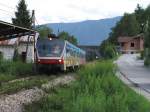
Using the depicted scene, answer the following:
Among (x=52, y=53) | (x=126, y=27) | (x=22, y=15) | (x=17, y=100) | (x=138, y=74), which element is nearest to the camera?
(x=17, y=100)

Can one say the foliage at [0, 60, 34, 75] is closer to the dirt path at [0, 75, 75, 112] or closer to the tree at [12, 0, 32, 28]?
the dirt path at [0, 75, 75, 112]

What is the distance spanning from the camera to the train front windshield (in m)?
39.5

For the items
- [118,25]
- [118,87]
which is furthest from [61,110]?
[118,25]

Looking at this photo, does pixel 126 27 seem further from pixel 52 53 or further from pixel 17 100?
pixel 17 100

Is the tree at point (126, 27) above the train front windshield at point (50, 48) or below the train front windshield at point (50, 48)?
above

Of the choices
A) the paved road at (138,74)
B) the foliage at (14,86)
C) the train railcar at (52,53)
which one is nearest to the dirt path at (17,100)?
the foliage at (14,86)

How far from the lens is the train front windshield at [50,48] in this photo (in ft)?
130

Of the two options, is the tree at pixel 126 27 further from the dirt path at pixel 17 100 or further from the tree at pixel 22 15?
the dirt path at pixel 17 100

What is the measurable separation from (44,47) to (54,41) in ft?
3.12

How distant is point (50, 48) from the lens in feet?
131

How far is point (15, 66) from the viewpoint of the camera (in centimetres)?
4069

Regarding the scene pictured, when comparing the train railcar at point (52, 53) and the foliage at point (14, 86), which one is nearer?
the foliage at point (14, 86)

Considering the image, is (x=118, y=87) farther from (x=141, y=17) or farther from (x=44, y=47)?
(x=141, y=17)

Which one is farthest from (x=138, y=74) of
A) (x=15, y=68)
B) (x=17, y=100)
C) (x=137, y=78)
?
(x=17, y=100)
